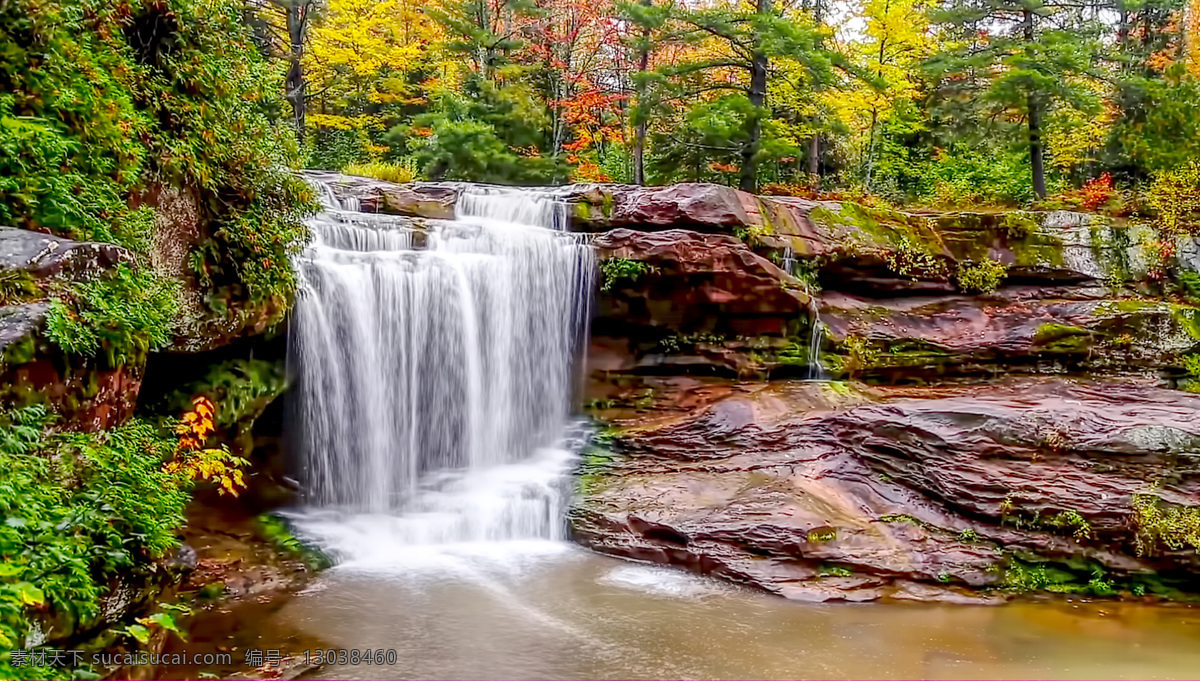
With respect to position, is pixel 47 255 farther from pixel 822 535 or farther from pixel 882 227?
pixel 882 227

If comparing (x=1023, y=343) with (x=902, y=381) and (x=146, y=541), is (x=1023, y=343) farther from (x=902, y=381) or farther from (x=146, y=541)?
(x=146, y=541)

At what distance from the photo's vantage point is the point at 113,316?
4629mm

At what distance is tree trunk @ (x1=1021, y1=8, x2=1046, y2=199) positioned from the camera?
48.9 ft

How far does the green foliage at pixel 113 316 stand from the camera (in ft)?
14.1

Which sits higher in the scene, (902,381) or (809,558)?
(902,381)

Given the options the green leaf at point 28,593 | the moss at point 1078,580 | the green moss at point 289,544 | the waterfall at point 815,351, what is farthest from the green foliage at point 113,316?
the waterfall at point 815,351

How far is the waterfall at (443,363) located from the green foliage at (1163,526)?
6045mm

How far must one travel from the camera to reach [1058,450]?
8.28 m

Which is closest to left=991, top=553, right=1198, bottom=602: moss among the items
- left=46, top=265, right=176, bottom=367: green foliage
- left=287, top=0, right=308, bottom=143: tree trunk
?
left=46, top=265, right=176, bottom=367: green foliage

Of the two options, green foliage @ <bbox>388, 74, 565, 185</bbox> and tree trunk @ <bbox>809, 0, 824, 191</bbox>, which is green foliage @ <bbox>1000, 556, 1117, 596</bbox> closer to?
tree trunk @ <bbox>809, 0, 824, 191</bbox>

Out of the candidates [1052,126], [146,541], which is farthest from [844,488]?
[1052,126]

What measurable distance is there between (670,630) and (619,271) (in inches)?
227

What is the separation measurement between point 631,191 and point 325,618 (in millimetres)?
7687

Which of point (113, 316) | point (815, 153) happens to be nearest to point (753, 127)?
point (815, 153)
